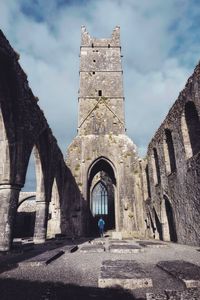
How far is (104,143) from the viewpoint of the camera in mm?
17094

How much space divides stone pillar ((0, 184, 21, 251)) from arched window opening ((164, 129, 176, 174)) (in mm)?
6899

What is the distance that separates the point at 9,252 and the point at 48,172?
5.61 metres

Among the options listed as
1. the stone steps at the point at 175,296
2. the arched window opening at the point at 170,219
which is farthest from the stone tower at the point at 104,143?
the stone steps at the point at 175,296

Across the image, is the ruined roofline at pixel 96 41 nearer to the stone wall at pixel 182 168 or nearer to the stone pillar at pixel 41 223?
the stone wall at pixel 182 168

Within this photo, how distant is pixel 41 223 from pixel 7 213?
4268mm

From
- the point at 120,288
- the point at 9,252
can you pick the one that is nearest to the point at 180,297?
the point at 120,288

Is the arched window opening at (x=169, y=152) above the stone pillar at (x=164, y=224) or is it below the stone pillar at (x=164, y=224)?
above

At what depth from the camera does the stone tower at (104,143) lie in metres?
15.1

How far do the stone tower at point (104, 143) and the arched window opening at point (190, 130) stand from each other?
7486 millimetres

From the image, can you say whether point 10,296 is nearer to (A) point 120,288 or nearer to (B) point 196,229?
(A) point 120,288

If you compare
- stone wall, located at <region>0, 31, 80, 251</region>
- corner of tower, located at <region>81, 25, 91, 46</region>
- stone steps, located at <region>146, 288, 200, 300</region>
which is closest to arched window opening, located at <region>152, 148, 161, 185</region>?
stone wall, located at <region>0, 31, 80, 251</region>

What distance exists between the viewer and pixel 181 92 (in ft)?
28.2

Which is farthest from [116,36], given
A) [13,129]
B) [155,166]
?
[13,129]

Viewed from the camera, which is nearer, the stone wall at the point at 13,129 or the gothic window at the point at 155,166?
the stone wall at the point at 13,129
